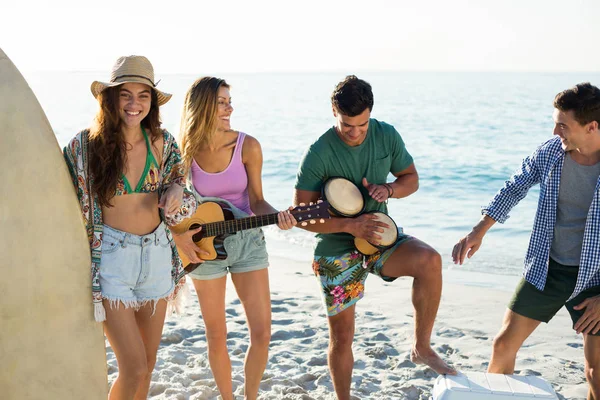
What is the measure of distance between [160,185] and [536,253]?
1.76 m

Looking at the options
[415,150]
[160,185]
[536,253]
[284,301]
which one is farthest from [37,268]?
[415,150]

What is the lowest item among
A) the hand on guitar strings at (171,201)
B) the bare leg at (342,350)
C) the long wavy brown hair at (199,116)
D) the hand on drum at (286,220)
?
the bare leg at (342,350)

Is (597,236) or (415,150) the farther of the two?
(415,150)

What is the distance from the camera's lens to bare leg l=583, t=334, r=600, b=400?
11.0 ft

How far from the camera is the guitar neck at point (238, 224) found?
11.8ft

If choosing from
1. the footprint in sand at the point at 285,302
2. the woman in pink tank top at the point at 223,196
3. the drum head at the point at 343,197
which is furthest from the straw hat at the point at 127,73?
the footprint in sand at the point at 285,302

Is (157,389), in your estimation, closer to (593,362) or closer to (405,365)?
(405,365)

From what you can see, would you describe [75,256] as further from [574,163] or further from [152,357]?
[574,163]

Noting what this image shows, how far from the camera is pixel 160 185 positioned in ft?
10.6

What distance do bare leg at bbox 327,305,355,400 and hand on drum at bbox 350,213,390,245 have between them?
389 mm

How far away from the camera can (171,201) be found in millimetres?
3100

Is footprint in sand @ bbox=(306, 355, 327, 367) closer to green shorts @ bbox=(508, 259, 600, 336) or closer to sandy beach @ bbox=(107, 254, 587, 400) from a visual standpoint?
sandy beach @ bbox=(107, 254, 587, 400)

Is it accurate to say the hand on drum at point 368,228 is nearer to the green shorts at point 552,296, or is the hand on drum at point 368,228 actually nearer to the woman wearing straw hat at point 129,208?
the green shorts at point 552,296

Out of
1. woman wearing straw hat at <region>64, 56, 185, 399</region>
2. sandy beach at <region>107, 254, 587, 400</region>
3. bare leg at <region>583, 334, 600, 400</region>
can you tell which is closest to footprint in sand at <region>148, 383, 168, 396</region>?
sandy beach at <region>107, 254, 587, 400</region>
